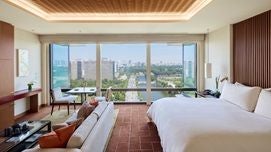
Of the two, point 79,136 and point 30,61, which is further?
point 30,61

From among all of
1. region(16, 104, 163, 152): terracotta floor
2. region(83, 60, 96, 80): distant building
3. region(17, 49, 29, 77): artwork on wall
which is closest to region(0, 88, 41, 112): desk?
region(16, 104, 163, 152): terracotta floor

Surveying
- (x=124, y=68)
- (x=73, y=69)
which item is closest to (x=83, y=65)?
(x=73, y=69)

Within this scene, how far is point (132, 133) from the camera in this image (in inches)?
181

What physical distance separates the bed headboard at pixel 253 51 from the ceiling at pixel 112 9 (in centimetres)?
125

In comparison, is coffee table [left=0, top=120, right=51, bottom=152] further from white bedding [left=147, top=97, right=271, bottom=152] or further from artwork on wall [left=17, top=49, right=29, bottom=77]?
artwork on wall [left=17, top=49, right=29, bottom=77]

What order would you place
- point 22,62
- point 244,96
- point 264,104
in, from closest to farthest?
1. point 264,104
2. point 244,96
3. point 22,62

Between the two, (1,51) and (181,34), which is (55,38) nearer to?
(1,51)

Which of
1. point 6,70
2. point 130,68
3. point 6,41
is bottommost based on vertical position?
point 6,70

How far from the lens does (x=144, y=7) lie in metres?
4.49

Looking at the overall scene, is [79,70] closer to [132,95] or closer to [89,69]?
[89,69]

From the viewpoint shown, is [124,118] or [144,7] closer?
[144,7]

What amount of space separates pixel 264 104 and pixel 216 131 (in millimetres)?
1391

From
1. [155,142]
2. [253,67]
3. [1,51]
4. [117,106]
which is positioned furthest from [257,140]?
[117,106]

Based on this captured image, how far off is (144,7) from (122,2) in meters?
0.60
